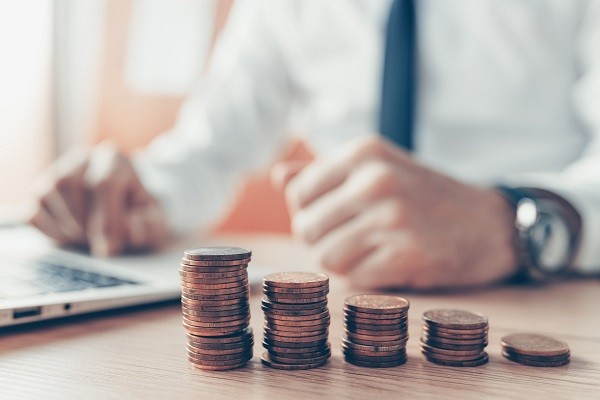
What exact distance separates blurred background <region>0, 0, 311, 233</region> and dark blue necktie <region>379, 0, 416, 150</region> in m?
0.97

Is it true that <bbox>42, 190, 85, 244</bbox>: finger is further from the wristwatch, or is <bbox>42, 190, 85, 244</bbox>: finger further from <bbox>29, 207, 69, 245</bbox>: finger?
the wristwatch

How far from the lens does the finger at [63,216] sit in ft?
3.70

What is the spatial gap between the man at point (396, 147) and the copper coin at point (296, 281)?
301mm

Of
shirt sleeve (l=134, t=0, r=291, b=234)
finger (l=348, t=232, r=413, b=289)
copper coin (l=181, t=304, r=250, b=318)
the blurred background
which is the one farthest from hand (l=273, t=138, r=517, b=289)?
the blurred background

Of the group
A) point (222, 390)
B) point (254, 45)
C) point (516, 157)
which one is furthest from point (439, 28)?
point (222, 390)

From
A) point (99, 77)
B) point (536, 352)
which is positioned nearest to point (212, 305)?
point (536, 352)

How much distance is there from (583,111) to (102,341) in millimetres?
1029

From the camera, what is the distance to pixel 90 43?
8.66 ft

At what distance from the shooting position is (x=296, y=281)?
51 centimetres

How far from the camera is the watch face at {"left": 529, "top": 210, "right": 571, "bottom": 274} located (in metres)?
0.88

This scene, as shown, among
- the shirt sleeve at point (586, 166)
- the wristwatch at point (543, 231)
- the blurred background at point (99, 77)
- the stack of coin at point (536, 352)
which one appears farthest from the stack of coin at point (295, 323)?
the blurred background at point (99, 77)

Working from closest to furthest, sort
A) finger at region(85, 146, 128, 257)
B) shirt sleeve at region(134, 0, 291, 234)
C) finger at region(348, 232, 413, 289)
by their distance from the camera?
finger at region(348, 232, 413, 289)
finger at region(85, 146, 128, 257)
shirt sleeve at region(134, 0, 291, 234)

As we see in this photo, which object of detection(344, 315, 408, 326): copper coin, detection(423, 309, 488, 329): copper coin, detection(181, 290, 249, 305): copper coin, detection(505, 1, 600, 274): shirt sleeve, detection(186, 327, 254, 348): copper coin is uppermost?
detection(505, 1, 600, 274): shirt sleeve

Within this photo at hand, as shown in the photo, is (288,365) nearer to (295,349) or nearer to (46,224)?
(295,349)
